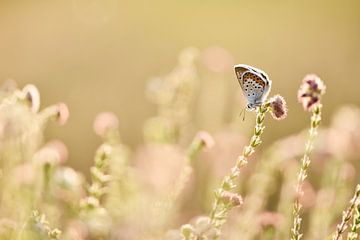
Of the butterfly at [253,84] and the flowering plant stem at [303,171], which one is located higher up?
the butterfly at [253,84]

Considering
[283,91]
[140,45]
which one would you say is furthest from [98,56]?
[283,91]

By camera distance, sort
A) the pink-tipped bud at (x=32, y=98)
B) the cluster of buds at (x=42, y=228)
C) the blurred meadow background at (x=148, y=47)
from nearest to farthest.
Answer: the cluster of buds at (x=42, y=228)
the pink-tipped bud at (x=32, y=98)
the blurred meadow background at (x=148, y=47)

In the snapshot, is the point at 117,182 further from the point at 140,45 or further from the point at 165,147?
the point at 140,45

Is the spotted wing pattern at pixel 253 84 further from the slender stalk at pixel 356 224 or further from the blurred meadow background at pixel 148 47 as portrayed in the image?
the blurred meadow background at pixel 148 47

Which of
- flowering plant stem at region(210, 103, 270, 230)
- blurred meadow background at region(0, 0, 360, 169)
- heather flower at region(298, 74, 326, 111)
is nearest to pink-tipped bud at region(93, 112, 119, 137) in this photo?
flowering plant stem at region(210, 103, 270, 230)

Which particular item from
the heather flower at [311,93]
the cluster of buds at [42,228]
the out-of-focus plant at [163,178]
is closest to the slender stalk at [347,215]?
the out-of-focus plant at [163,178]

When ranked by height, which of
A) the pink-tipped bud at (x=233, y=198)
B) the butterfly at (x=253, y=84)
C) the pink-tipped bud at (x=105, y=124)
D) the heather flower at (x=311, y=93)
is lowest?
the pink-tipped bud at (x=233, y=198)

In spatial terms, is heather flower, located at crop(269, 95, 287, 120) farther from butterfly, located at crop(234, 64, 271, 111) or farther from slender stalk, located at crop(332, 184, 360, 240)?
slender stalk, located at crop(332, 184, 360, 240)
